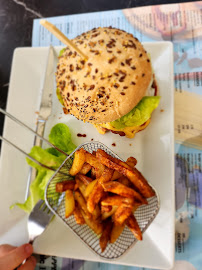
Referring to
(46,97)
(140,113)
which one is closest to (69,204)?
(140,113)

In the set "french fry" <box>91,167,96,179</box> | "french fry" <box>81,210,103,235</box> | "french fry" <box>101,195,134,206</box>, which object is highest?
"french fry" <box>91,167,96,179</box>

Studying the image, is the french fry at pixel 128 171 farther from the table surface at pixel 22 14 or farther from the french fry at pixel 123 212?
the table surface at pixel 22 14

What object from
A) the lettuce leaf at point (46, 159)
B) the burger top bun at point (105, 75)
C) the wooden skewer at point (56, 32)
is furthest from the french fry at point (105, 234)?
the wooden skewer at point (56, 32)

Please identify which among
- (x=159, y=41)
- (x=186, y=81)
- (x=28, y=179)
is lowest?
(x=28, y=179)

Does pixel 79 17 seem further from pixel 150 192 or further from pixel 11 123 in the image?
pixel 150 192

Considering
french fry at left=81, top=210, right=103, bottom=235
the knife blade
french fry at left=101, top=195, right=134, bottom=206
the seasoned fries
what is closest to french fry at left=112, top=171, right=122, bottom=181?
the seasoned fries

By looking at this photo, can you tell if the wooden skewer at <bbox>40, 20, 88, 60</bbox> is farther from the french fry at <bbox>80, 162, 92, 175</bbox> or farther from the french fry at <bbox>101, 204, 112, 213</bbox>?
the french fry at <bbox>101, 204, 112, 213</bbox>

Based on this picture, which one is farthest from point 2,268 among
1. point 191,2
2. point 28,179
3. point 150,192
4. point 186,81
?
point 191,2
